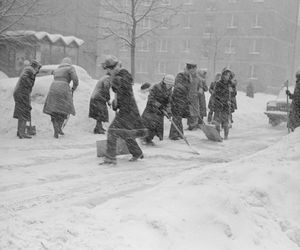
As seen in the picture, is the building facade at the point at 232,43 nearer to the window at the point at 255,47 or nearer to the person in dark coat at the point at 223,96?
the window at the point at 255,47

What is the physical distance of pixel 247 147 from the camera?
37.9 feet

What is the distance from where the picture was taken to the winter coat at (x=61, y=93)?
1129cm

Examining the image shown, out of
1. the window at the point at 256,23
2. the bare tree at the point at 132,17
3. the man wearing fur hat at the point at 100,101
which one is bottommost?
the man wearing fur hat at the point at 100,101

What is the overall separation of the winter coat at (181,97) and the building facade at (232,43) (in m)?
35.1

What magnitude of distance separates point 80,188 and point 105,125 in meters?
6.92

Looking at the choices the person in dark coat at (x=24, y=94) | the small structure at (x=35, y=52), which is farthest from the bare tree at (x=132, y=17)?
the person in dark coat at (x=24, y=94)

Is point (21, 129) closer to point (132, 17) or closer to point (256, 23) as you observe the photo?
point (132, 17)

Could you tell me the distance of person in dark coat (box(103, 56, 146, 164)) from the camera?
8.27 m

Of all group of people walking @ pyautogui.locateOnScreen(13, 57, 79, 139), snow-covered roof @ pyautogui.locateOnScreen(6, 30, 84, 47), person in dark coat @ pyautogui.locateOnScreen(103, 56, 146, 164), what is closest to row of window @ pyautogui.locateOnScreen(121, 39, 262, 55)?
snow-covered roof @ pyautogui.locateOnScreen(6, 30, 84, 47)

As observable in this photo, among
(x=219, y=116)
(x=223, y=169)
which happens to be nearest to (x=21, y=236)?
(x=223, y=169)

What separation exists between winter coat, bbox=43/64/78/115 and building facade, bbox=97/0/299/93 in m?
35.4

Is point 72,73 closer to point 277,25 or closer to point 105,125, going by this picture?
point 105,125

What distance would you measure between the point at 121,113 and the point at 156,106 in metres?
2.43

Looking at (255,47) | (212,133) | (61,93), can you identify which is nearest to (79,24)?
(255,47)
